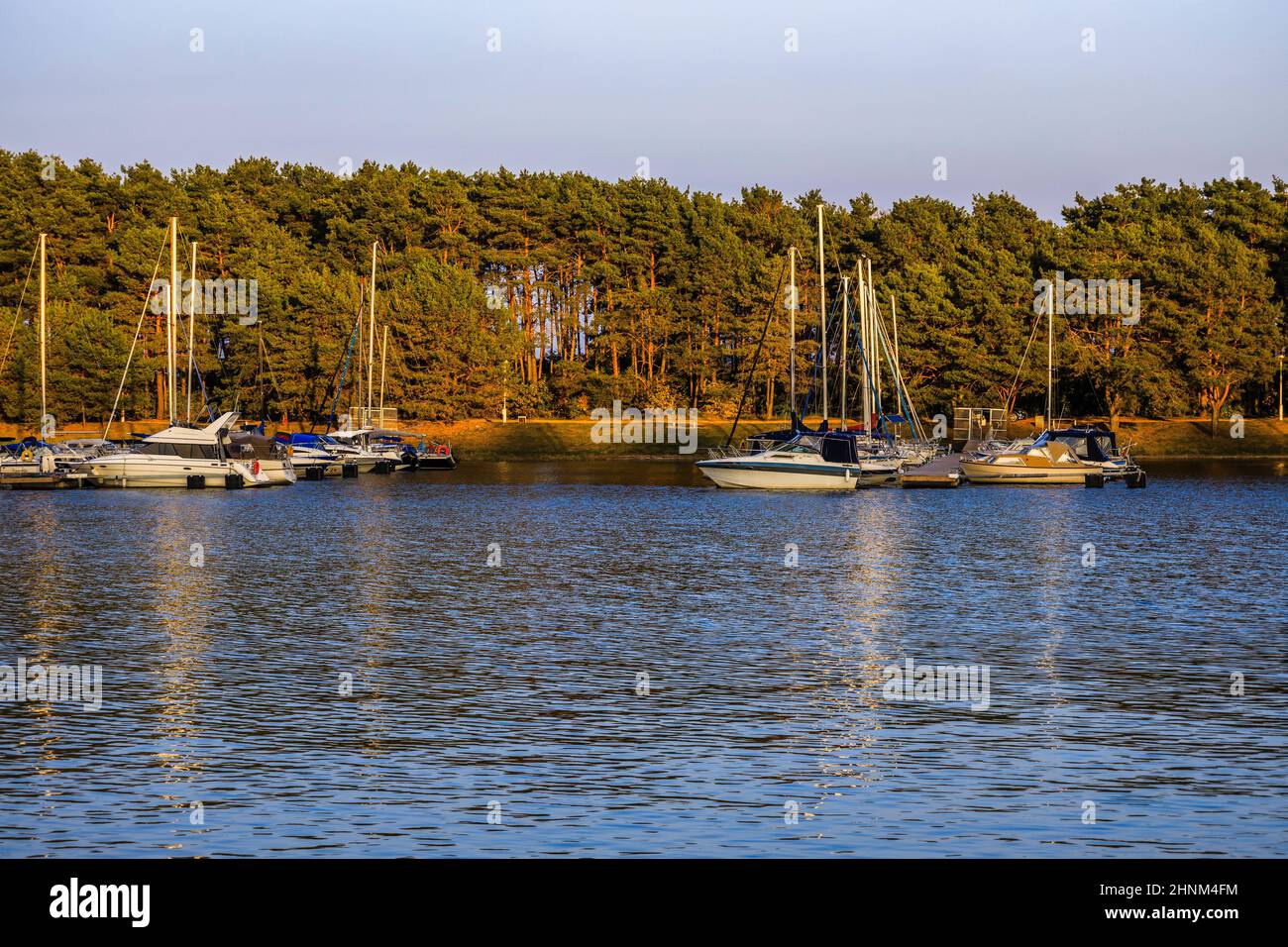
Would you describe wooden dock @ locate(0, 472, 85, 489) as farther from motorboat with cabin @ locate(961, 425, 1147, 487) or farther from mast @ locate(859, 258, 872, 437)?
motorboat with cabin @ locate(961, 425, 1147, 487)

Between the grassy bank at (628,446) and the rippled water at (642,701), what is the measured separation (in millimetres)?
83688

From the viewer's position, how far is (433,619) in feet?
109

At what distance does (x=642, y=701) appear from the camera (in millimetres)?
23000

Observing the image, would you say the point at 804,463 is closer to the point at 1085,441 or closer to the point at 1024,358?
Result: the point at 1085,441

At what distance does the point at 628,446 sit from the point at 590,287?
1991 cm

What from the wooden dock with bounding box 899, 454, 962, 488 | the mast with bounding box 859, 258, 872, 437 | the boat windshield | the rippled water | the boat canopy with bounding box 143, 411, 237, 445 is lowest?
the rippled water

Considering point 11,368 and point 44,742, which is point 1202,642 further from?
point 11,368

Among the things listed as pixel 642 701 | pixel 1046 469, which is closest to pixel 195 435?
pixel 1046 469

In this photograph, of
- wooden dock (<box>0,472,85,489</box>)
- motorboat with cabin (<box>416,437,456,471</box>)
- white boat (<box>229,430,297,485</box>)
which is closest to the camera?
wooden dock (<box>0,472,85,489</box>)

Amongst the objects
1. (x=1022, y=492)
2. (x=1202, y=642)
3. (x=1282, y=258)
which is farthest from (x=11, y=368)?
(x=1202, y=642)

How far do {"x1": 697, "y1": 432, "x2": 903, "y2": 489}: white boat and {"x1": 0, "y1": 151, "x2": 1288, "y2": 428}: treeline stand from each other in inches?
1837

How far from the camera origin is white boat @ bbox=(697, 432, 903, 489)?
83.6 metres

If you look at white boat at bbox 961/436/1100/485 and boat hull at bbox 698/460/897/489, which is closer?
boat hull at bbox 698/460/897/489

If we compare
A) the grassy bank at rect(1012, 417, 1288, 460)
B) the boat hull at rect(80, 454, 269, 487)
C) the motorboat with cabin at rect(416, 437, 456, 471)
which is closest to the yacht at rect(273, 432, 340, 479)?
the motorboat with cabin at rect(416, 437, 456, 471)
